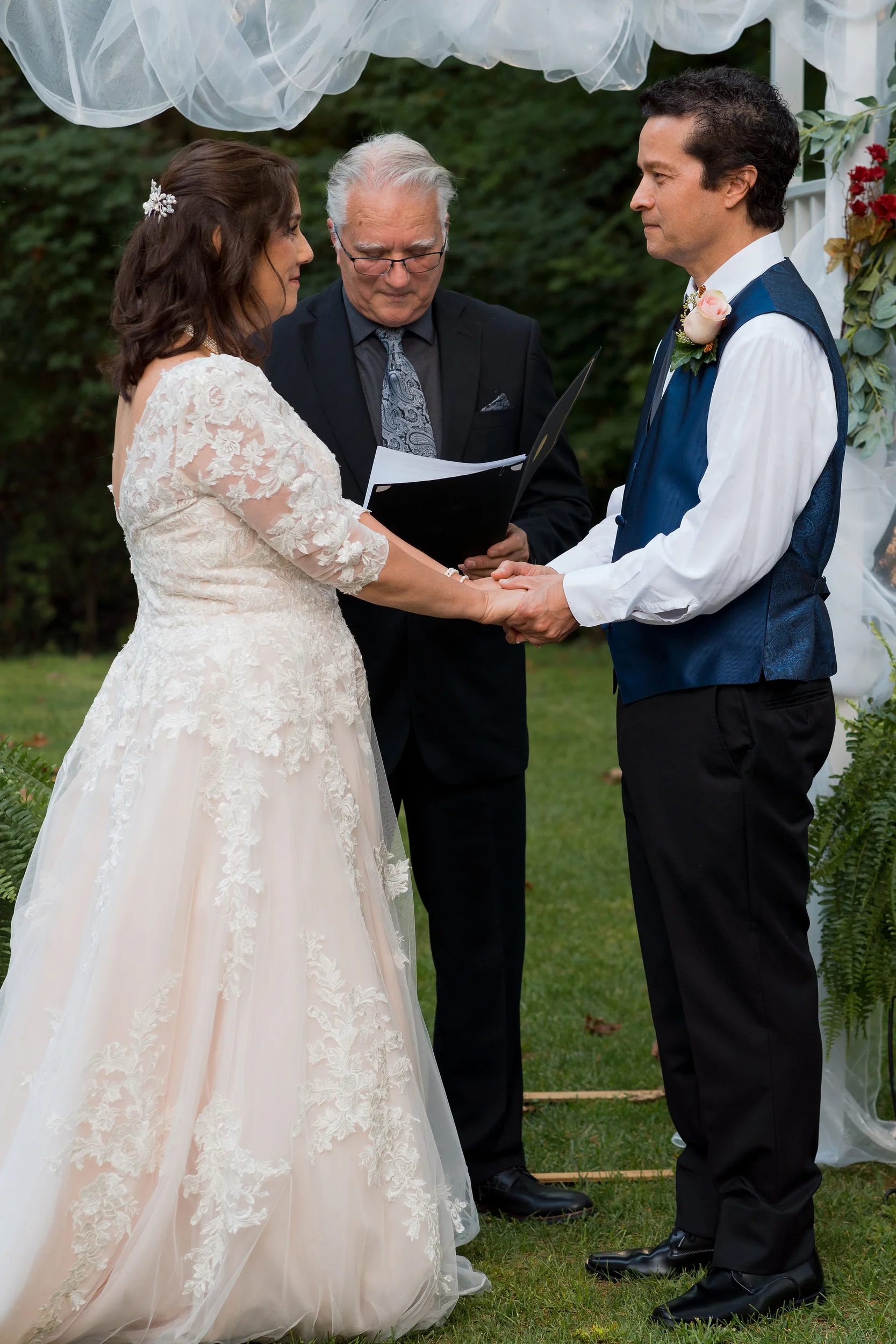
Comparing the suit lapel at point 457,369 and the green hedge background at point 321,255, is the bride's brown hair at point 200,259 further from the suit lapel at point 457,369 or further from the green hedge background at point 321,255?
the green hedge background at point 321,255

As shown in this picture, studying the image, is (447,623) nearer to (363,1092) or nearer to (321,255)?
(363,1092)

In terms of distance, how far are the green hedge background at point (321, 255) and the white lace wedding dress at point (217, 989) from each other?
32.7 ft

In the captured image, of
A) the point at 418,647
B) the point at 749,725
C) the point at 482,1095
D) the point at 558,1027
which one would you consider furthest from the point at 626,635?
the point at 558,1027

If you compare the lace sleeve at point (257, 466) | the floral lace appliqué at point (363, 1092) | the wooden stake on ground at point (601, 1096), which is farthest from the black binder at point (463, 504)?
the wooden stake on ground at point (601, 1096)

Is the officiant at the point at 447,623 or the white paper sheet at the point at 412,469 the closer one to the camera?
the white paper sheet at the point at 412,469

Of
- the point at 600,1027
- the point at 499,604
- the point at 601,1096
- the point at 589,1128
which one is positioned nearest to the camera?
the point at 499,604

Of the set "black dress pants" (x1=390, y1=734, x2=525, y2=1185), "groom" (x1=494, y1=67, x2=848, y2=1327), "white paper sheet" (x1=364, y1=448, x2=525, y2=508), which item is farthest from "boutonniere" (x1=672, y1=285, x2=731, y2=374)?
"black dress pants" (x1=390, y1=734, x2=525, y2=1185)

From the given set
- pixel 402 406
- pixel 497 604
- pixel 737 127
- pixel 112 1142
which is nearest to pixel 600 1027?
pixel 497 604

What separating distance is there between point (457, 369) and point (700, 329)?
3.15 feet

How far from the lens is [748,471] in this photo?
2812 mm

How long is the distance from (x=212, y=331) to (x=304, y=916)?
3.98 ft

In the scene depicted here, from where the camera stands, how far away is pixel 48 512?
1428cm

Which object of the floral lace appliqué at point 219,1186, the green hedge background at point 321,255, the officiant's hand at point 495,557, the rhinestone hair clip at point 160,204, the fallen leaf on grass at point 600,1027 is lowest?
the fallen leaf on grass at point 600,1027

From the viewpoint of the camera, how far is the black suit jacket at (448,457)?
3688mm
